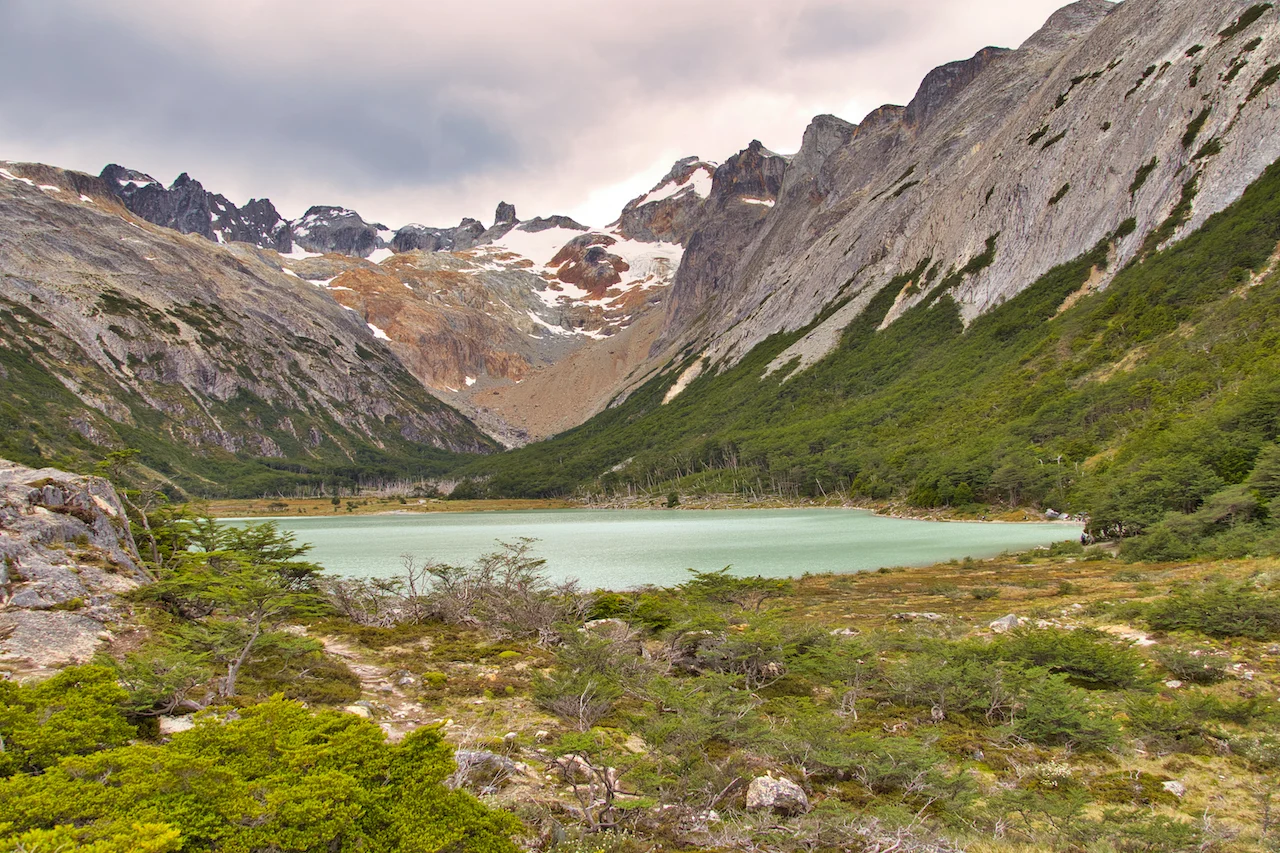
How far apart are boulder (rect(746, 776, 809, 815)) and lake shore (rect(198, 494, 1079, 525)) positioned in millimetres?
54724

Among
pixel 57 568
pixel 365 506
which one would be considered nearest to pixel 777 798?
pixel 57 568

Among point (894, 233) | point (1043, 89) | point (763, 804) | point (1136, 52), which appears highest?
point (1043, 89)

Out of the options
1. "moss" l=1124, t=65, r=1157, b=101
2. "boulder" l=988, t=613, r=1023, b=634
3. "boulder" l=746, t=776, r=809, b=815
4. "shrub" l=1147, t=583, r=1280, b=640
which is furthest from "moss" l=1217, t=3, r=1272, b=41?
"boulder" l=746, t=776, r=809, b=815

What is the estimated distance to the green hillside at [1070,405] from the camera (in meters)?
33.9

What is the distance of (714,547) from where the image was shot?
49.5 meters

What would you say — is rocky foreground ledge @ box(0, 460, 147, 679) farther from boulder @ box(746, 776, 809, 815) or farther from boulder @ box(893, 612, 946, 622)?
boulder @ box(893, 612, 946, 622)

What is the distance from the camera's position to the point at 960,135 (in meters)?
139

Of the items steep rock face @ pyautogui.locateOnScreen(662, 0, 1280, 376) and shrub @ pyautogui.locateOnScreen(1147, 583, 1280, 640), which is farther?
steep rock face @ pyautogui.locateOnScreen(662, 0, 1280, 376)

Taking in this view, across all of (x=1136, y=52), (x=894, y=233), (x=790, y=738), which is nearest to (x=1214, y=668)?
(x=790, y=738)

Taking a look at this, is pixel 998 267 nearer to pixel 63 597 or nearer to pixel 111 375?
pixel 63 597

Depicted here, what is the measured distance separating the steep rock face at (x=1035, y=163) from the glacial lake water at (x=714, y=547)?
169ft

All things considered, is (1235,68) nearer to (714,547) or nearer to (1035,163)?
(1035,163)

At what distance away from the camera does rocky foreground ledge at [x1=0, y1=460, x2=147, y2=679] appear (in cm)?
1067

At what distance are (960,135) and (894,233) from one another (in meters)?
27.8
